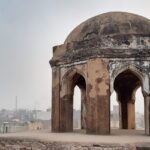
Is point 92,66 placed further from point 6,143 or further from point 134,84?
point 134,84

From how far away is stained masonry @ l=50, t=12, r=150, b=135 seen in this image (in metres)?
10.2

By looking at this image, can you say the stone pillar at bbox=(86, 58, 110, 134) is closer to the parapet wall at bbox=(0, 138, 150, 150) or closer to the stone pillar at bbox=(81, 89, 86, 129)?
the parapet wall at bbox=(0, 138, 150, 150)

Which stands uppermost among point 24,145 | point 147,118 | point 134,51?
point 134,51

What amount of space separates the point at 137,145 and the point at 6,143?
351 centimetres

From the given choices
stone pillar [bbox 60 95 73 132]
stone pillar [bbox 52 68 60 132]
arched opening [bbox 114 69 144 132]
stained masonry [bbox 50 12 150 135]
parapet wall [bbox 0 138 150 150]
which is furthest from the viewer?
arched opening [bbox 114 69 144 132]

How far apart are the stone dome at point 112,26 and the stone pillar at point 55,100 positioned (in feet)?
4.02

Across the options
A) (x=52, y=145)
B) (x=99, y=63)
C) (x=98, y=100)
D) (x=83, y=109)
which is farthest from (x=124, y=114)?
(x=52, y=145)

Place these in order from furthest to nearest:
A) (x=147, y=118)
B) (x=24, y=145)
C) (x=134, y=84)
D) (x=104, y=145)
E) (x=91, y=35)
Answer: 1. (x=134, y=84)
2. (x=91, y=35)
3. (x=147, y=118)
4. (x=24, y=145)
5. (x=104, y=145)

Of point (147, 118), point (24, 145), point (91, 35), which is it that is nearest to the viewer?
point (24, 145)

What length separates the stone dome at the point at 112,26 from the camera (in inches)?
425

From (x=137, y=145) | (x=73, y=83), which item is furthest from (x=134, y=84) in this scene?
(x=137, y=145)

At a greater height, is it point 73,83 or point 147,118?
point 73,83

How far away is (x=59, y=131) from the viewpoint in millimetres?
11398

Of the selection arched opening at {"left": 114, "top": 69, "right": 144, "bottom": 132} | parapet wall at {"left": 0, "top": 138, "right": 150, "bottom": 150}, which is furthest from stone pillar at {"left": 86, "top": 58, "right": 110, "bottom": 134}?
arched opening at {"left": 114, "top": 69, "right": 144, "bottom": 132}
